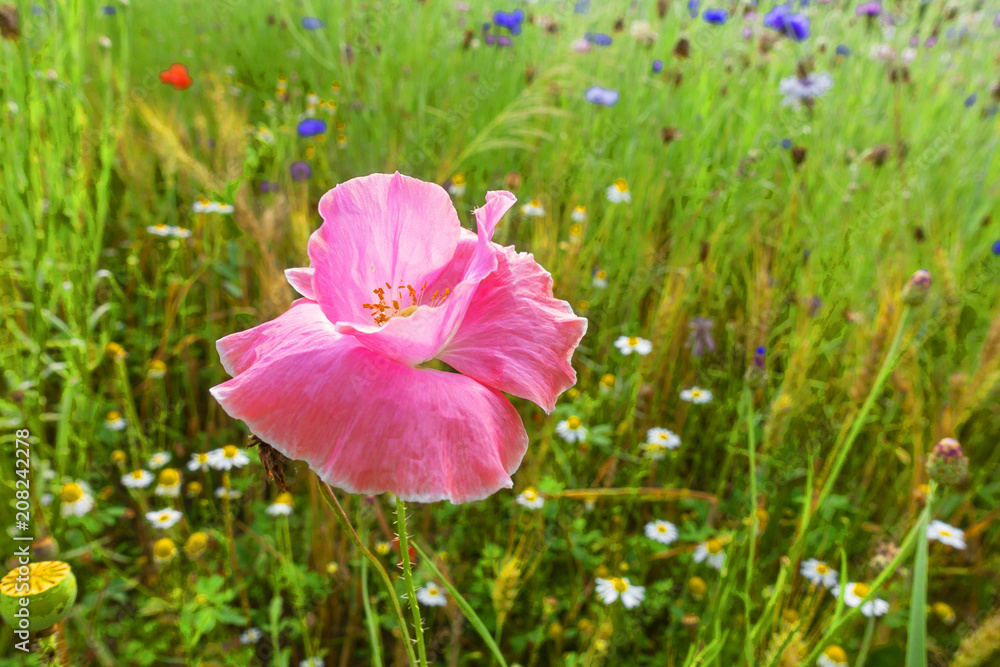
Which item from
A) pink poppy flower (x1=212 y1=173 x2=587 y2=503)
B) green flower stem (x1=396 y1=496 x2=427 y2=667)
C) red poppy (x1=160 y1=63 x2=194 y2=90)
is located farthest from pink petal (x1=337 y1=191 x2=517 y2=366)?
red poppy (x1=160 y1=63 x2=194 y2=90)

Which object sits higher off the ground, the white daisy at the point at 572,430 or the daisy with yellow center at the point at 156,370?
the white daisy at the point at 572,430

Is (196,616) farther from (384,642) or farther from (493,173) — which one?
(493,173)

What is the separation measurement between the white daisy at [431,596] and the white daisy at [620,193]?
137 centimetres

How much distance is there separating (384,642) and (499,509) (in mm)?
376

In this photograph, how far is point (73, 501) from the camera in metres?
1.25

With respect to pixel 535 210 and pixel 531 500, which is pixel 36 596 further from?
pixel 535 210

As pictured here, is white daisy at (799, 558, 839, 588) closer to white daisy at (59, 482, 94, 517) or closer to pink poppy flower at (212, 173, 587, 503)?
pink poppy flower at (212, 173, 587, 503)

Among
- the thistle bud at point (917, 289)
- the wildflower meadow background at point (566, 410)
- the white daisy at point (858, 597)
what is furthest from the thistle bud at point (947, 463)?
the white daisy at point (858, 597)

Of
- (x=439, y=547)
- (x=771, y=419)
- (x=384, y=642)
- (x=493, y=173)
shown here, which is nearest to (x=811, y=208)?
(x=493, y=173)

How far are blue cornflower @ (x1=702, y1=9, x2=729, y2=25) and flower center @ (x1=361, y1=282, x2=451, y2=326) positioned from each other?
3.40 meters

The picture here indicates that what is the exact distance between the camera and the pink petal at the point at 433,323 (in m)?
0.47

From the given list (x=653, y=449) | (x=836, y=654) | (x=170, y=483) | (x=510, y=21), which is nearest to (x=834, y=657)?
(x=836, y=654)

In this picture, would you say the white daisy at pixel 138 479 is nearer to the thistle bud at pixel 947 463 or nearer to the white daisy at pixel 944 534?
the thistle bud at pixel 947 463

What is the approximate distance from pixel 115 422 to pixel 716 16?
3.36 m
